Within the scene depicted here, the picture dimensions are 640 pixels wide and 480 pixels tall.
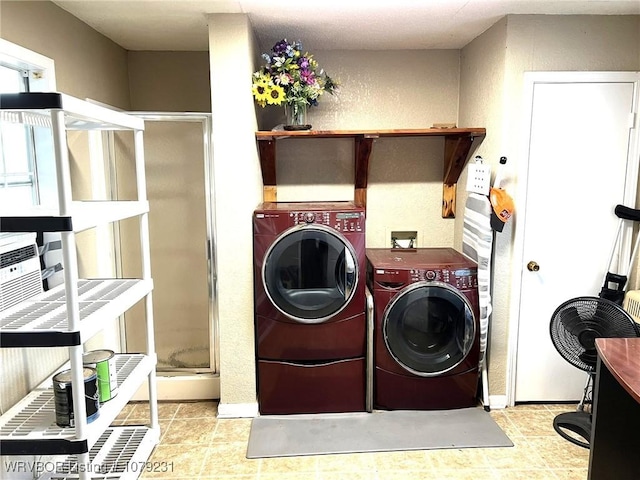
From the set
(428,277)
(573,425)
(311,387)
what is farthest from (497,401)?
(311,387)

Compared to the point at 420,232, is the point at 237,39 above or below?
above

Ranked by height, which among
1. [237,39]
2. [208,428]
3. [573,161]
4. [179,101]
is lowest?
[208,428]

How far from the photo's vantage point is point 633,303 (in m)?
2.79

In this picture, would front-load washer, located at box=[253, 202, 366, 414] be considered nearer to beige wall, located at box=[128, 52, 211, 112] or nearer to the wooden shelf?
the wooden shelf

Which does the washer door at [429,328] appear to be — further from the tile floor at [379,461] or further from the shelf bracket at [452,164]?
the shelf bracket at [452,164]

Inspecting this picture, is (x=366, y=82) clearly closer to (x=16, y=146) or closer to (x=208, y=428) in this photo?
(x=16, y=146)

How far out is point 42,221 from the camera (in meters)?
1.42

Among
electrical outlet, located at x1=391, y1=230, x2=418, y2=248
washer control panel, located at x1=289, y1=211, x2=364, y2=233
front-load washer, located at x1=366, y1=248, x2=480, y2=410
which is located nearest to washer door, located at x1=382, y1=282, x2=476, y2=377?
front-load washer, located at x1=366, y1=248, x2=480, y2=410

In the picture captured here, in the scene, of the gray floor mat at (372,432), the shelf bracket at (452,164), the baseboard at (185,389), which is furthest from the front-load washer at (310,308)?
the shelf bracket at (452,164)

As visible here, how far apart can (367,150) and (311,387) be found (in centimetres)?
153

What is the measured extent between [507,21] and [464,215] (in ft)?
3.80

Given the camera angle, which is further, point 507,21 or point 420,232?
point 420,232

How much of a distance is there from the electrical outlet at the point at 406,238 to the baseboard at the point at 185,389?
1.54 metres

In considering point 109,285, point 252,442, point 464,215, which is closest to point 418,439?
point 252,442
